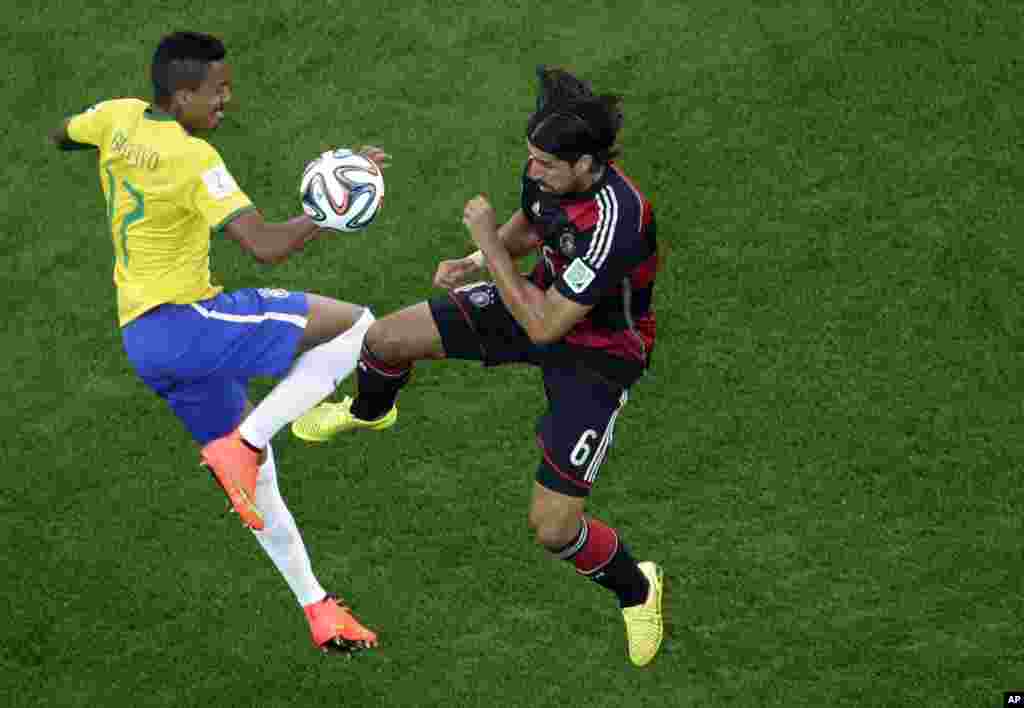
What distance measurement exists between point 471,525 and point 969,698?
2.70 m

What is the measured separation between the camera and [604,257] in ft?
25.9

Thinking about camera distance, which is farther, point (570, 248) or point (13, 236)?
point (13, 236)

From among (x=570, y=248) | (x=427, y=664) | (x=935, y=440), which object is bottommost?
(x=427, y=664)

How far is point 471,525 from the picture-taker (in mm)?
9359

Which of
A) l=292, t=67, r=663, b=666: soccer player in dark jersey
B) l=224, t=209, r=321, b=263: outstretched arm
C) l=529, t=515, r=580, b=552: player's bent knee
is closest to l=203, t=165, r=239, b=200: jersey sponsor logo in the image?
l=224, t=209, r=321, b=263: outstretched arm

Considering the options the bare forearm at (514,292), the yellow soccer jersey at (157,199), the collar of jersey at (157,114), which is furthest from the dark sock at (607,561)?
the collar of jersey at (157,114)

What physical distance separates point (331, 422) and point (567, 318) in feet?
6.47

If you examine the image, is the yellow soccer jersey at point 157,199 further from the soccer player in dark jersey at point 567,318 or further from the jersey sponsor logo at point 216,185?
the soccer player in dark jersey at point 567,318

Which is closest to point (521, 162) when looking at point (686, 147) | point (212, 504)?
point (686, 147)

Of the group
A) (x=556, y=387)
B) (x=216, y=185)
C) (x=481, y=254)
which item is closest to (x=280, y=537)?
(x=556, y=387)

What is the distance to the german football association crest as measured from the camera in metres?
8.10

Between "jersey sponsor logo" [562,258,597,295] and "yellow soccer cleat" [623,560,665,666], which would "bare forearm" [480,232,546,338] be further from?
"yellow soccer cleat" [623,560,665,666]

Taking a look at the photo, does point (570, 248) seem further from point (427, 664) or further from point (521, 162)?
point (521, 162)

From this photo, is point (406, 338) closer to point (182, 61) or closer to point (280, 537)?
point (280, 537)
